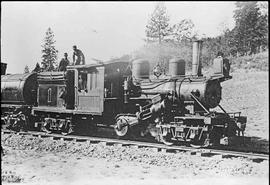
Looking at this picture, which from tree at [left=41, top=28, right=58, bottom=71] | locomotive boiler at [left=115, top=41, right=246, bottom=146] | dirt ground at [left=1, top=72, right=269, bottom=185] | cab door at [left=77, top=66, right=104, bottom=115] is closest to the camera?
dirt ground at [left=1, top=72, right=269, bottom=185]

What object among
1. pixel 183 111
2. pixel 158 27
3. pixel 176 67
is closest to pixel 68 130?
pixel 183 111

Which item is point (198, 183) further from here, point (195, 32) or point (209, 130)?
point (195, 32)

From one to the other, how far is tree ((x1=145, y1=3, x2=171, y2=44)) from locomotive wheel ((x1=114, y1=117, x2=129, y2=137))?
2.94m

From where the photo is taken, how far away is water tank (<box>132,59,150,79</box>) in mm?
12305

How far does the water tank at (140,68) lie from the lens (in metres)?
12.3

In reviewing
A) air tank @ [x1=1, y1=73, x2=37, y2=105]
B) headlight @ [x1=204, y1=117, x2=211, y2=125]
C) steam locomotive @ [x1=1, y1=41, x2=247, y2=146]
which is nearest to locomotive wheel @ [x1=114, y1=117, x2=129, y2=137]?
steam locomotive @ [x1=1, y1=41, x2=247, y2=146]

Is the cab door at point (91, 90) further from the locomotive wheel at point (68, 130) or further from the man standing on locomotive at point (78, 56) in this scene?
the locomotive wheel at point (68, 130)

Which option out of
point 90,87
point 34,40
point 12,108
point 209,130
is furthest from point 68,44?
point 209,130

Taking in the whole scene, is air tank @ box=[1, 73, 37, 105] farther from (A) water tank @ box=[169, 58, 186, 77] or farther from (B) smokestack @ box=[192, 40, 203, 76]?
(B) smokestack @ box=[192, 40, 203, 76]

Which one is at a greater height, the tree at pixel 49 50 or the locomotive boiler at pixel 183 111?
the tree at pixel 49 50

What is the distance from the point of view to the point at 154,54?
50.8ft

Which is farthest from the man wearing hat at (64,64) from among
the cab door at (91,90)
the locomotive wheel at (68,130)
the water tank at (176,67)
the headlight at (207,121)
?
the headlight at (207,121)

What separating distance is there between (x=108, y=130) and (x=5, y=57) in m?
6.48

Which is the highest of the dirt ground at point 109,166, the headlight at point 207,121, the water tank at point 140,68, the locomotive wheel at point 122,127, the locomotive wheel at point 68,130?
the water tank at point 140,68
